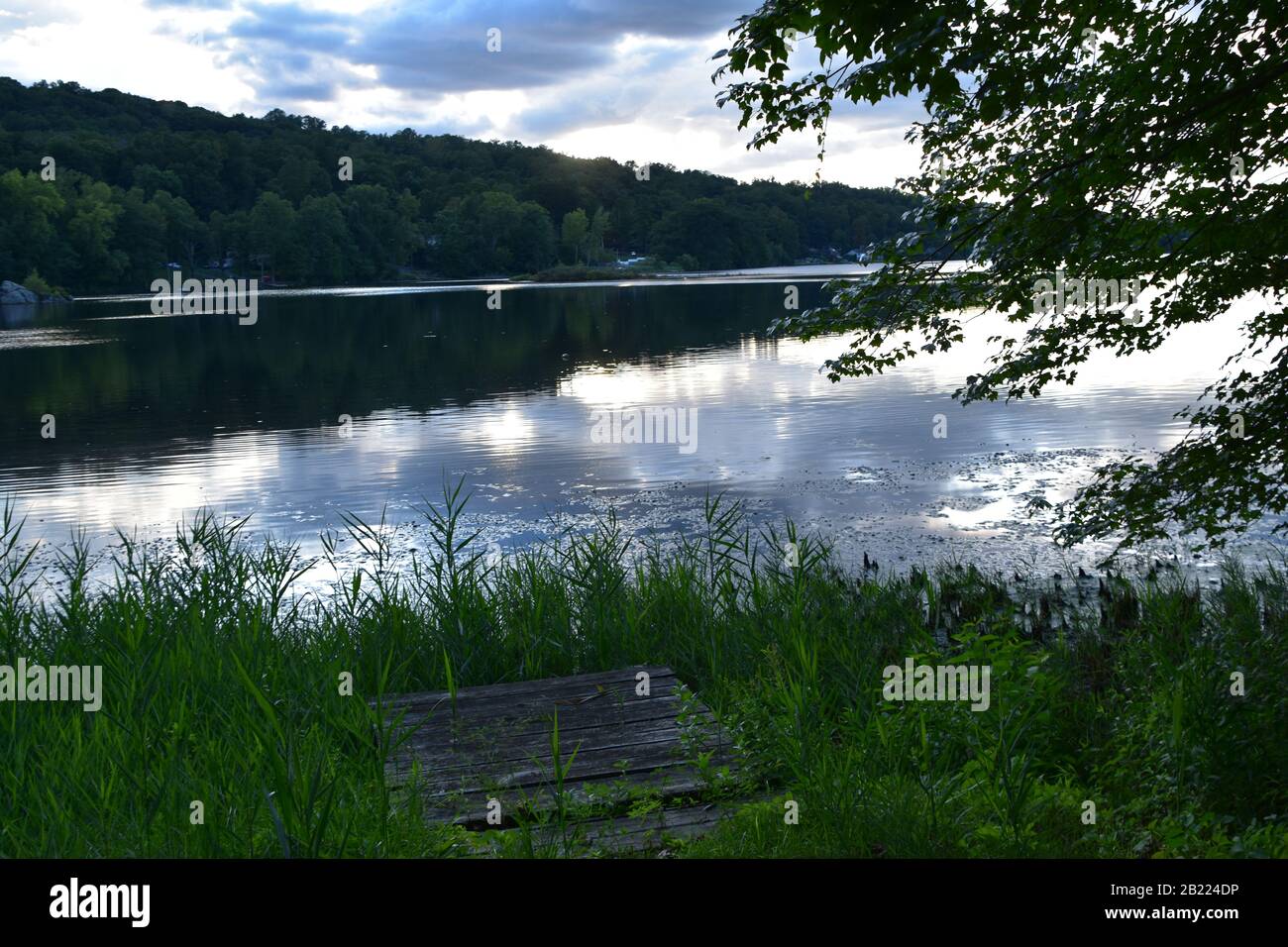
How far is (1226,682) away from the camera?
616 cm

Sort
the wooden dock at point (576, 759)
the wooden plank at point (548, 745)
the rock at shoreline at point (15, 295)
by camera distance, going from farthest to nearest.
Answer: the rock at shoreline at point (15, 295)
the wooden plank at point (548, 745)
the wooden dock at point (576, 759)

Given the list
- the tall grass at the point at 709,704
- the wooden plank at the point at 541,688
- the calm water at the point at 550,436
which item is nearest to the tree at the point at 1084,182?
the tall grass at the point at 709,704

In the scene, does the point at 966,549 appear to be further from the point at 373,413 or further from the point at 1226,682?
the point at 373,413

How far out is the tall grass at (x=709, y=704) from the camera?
477 centimetres

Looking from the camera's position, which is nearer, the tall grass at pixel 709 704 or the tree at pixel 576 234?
the tall grass at pixel 709 704

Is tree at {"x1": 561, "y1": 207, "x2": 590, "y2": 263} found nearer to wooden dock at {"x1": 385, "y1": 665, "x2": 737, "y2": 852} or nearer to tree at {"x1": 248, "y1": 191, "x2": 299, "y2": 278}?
tree at {"x1": 248, "y1": 191, "x2": 299, "y2": 278}

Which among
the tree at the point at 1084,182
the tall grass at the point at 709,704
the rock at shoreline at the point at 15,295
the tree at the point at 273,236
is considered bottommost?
the tall grass at the point at 709,704

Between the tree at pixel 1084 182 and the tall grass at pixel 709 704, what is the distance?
4.99ft

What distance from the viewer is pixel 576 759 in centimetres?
610

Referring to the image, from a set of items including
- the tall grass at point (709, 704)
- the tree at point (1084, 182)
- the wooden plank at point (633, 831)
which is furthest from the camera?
the tree at point (1084, 182)

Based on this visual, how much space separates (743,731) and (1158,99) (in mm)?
5061

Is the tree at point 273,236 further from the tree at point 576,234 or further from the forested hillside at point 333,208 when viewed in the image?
the tree at point 576,234
